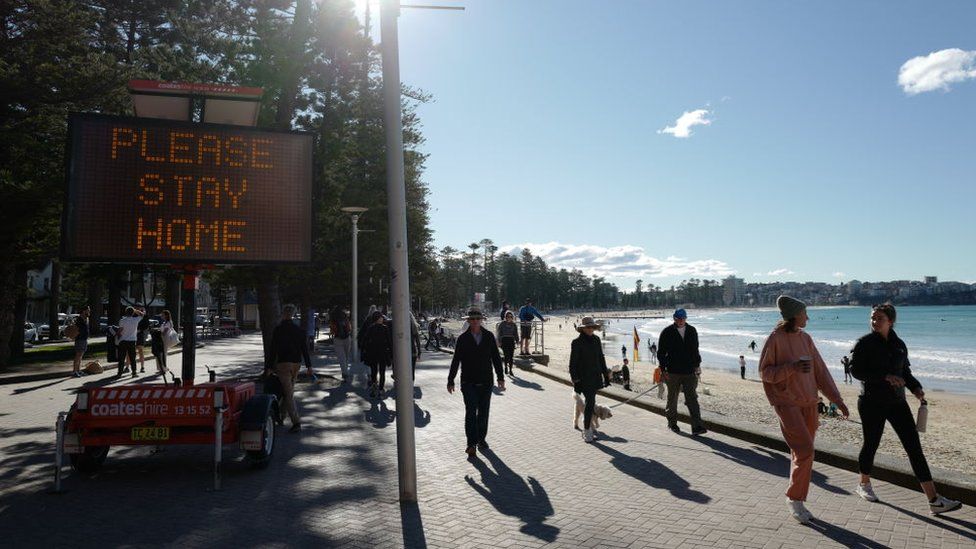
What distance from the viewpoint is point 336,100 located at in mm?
19469

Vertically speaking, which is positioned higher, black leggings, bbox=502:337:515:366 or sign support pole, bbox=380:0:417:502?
sign support pole, bbox=380:0:417:502

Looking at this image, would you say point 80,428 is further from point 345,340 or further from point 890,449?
point 890,449

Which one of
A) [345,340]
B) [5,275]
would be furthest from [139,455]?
[5,275]

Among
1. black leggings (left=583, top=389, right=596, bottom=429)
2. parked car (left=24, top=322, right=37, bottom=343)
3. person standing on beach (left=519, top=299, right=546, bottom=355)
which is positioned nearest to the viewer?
black leggings (left=583, top=389, right=596, bottom=429)

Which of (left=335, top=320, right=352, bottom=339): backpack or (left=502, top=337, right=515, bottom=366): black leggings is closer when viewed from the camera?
(left=335, top=320, right=352, bottom=339): backpack

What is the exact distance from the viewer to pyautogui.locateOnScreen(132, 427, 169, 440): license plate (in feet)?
21.1

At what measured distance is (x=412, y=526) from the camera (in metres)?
5.00

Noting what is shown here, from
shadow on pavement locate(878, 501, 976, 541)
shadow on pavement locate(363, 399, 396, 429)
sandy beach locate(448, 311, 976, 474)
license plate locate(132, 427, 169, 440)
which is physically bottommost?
sandy beach locate(448, 311, 976, 474)

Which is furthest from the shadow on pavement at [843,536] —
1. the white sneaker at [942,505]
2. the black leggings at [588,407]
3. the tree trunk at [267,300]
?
the tree trunk at [267,300]

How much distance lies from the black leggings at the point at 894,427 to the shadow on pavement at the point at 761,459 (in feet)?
1.81

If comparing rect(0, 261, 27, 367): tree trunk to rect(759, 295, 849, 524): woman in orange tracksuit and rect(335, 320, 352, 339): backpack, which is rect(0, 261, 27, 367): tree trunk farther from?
rect(759, 295, 849, 524): woman in orange tracksuit

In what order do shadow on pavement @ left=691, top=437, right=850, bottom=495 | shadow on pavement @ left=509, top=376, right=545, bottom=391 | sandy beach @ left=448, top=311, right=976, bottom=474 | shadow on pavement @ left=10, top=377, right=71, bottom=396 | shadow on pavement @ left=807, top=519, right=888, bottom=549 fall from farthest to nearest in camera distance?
shadow on pavement @ left=509, top=376, right=545, bottom=391, shadow on pavement @ left=10, top=377, right=71, bottom=396, sandy beach @ left=448, top=311, right=976, bottom=474, shadow on pavement @ left=691, top=437, right=850, bottom=495, shadow on pavement @ left=807, top=519, right=888, bottom=549

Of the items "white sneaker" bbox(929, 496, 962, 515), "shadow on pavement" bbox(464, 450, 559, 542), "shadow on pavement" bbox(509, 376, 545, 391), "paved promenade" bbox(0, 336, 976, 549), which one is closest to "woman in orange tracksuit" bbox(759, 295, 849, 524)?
"paved promenade" bbox(0, 336, 976, 549)

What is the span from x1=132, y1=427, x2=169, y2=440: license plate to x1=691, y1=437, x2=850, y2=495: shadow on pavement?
6.54 m
